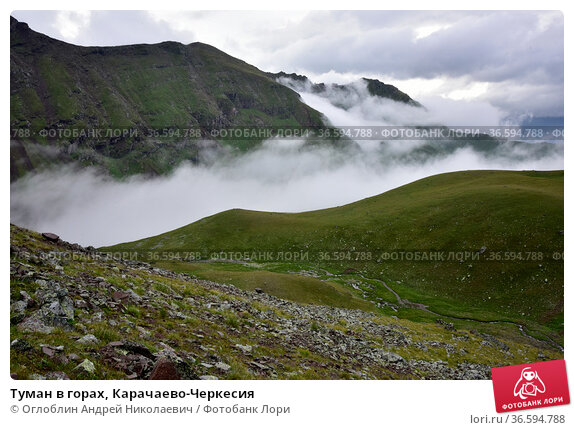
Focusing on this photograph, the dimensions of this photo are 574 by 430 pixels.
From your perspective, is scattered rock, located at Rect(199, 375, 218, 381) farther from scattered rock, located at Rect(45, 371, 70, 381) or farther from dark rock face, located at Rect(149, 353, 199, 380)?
scattered rock, located at Rect(45, 371, 70, 381)

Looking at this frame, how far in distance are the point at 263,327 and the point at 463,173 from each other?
138 m

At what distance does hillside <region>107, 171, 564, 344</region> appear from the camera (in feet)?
190

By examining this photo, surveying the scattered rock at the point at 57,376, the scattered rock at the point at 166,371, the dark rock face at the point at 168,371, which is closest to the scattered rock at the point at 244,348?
the dark rock face at the point at 168,371

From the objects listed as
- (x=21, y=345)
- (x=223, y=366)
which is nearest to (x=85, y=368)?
(x=21, y=345)

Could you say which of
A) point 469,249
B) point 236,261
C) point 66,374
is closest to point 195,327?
point 66,374

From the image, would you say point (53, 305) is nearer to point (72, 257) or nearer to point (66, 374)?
point (66, 374)

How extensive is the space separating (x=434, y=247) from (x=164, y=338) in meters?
77.0
